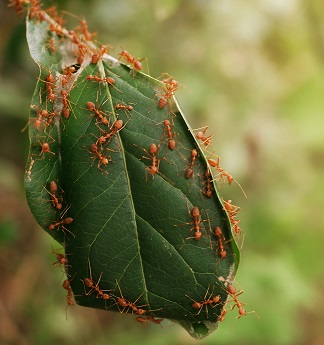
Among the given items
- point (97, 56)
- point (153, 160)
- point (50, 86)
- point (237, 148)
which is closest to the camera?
point (153, 160)

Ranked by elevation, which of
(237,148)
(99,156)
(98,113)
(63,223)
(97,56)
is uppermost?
(97,56)

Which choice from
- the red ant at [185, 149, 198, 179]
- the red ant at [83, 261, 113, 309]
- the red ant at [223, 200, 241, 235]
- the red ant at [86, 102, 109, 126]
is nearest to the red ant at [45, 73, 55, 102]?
the red ant at [86, 102, 109, 126]

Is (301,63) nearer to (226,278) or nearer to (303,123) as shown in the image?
(303,123)

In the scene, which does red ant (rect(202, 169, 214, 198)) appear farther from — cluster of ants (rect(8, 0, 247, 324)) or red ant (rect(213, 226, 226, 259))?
red ant (rect(213, 226, 226, 259))

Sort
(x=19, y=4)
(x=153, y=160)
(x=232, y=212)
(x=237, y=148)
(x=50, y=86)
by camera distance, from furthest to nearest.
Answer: (x=237, y=148)
(x=19, y=4)
(x=232, y=212)
(x=50, y=86)
(x=153, y=160)

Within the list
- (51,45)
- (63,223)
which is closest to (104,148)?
(63,223)

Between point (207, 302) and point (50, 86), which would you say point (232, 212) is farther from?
point (50, 86)

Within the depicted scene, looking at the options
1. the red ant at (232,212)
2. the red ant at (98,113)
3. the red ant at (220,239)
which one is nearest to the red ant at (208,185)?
the red ant at (220,239)
